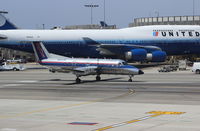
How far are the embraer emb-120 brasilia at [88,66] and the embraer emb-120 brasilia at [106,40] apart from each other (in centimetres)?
2699

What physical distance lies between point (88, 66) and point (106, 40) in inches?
1227

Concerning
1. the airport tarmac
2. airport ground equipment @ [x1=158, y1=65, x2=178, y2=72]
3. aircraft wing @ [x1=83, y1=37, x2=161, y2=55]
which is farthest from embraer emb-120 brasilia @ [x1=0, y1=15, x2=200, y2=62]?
the airport tarmac

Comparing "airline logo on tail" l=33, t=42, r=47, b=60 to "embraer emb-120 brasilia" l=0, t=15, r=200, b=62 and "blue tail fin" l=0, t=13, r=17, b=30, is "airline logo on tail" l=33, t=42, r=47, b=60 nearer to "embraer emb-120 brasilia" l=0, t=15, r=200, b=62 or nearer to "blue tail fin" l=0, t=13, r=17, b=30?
"embraer emb-120 brasilia" l=0, t=15, r=200, b=62

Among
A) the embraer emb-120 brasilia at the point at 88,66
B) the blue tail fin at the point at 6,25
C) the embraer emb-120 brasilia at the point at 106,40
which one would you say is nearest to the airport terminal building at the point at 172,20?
the embraer emb-120 brasilia at the point at 106,40

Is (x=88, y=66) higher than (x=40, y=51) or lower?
lower

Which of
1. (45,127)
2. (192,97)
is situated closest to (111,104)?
(192,97)

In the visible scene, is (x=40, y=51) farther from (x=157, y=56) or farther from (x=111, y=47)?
(x=157, y=56)

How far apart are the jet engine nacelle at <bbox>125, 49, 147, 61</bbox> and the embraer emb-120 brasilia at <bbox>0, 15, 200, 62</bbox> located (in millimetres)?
1422

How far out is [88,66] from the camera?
56.2m

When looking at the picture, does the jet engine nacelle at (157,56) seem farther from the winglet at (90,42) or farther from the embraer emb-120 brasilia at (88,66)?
the embraer emb-120 brasilia at (88,66)

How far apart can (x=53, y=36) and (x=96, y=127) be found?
65.3 m

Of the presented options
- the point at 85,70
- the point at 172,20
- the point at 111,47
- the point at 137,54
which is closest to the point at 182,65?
the point at 137,54

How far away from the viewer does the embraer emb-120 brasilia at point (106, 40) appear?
86688mm

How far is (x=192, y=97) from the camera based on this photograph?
36.9 metres
